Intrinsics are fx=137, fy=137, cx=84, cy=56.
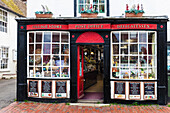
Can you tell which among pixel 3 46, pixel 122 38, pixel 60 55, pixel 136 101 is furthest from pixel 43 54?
pixel 3 46

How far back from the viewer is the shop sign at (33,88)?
6.59 m

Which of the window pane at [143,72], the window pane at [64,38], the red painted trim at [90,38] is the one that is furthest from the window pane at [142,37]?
the window pane at [64,38]

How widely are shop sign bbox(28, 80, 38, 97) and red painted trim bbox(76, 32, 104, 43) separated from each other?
292 centimetres

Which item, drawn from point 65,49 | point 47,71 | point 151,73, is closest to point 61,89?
point 47,71

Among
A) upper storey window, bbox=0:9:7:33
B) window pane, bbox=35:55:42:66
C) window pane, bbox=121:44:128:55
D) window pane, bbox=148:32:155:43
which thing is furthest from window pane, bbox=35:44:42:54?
upper storey window, bbox=0:9:7:33

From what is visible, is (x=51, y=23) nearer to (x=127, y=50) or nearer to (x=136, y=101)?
(x=127, y=50)

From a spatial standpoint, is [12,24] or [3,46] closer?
[3,46]

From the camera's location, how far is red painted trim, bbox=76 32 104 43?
6551 mm

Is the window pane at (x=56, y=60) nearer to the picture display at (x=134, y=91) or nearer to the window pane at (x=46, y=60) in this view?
the window pane at (x=46, y=60)

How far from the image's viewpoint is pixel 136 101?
6.30m

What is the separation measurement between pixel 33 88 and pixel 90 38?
3.66 metres

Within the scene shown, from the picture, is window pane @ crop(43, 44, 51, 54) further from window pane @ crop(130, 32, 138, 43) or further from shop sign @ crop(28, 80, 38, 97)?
window pane @ crop(130, 32, 138, 43)

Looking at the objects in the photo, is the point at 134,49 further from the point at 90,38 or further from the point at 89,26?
the point at 89,26

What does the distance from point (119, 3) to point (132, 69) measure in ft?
11.2
